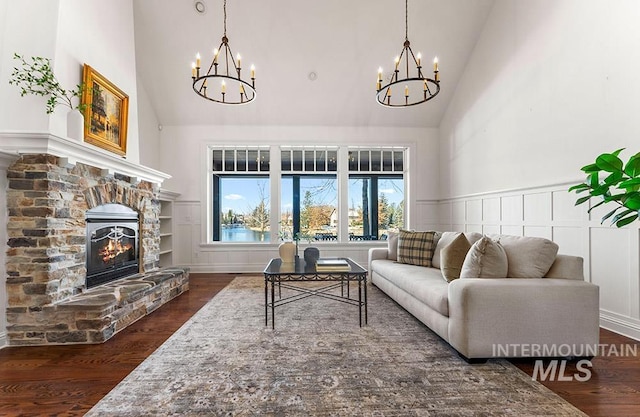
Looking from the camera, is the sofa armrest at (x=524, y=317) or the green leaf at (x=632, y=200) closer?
the green leaf at (x=632, y=200)

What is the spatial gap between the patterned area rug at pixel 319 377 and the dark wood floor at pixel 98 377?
12 centimetres

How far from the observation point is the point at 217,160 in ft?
20.0

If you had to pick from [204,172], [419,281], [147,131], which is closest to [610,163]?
[419,281]

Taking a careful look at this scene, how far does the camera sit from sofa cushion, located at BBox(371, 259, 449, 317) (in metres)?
2.48

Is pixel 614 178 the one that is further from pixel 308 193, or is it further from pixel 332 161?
pixel 308 193

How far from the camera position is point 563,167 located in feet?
10.8

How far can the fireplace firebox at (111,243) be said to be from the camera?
3.26 meters

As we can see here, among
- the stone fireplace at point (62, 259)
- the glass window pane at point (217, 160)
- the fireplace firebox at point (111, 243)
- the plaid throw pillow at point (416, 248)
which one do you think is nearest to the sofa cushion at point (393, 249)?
the plaid throw pillow at point (416, 248)

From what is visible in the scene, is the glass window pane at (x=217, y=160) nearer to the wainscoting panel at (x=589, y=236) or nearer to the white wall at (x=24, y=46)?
the white wall at (x=24, y=46)

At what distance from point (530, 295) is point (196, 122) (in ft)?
19.2

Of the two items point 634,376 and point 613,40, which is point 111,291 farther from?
point 613,40

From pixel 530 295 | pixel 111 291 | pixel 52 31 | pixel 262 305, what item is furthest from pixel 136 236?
pixel 530 295

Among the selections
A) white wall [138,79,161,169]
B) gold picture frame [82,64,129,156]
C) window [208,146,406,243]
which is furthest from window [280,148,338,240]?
gold picture frame [82,64,129,156]

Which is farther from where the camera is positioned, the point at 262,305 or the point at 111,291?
the point at 262,305
